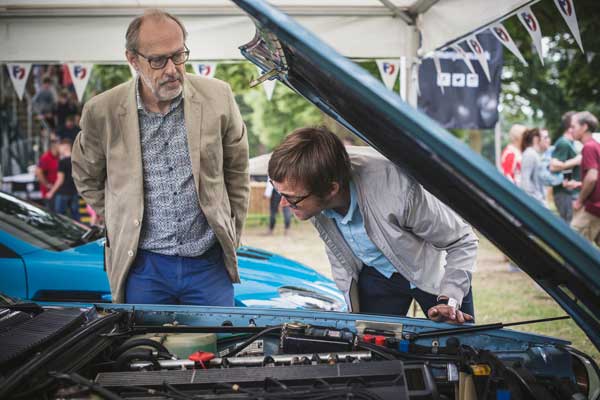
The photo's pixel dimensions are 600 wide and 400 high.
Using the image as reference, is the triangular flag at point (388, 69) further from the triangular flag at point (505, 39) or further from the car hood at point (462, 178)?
the car hood at point (462, 178)

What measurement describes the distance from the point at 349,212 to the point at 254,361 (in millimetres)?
878

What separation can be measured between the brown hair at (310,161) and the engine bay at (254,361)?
48cm

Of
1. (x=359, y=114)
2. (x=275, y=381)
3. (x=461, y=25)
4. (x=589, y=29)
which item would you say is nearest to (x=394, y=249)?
(x=359, y=114)

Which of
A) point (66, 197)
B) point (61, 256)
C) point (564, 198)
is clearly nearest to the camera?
point (61, 256)

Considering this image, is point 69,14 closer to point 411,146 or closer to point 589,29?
point 411,146

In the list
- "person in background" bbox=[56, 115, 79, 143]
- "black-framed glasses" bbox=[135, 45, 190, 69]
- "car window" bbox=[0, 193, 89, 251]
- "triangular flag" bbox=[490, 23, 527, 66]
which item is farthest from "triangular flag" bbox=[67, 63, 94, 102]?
"person in background" bbox=[56, 115, 79, 143]

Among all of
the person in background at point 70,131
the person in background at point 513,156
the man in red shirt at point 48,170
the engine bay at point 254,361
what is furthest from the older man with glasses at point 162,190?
the person in background at point 70,131

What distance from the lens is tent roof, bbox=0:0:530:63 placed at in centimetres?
441

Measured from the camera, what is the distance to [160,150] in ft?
8.68

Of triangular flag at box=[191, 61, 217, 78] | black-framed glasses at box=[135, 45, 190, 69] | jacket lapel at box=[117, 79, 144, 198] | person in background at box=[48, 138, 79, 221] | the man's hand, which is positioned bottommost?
person in background at box=[48, 138, 79, 221]

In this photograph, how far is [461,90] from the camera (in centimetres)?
812

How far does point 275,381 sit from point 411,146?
65 centimetres

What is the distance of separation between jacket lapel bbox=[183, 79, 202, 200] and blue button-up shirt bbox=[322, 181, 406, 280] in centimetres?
62

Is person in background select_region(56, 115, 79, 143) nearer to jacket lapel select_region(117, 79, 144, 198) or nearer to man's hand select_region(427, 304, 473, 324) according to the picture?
jacket lapel select_region(117, 79, 144, 198)
